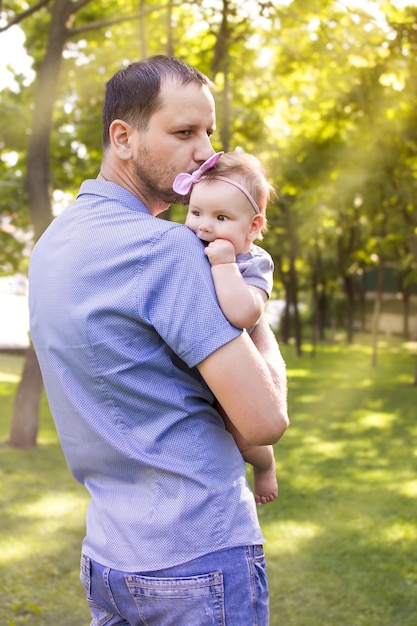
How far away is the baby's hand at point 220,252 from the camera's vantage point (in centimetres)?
174

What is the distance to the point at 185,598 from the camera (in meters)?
1.73

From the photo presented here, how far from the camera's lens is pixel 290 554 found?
6484 millimetres

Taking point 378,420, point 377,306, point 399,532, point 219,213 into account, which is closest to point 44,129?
point 399,532

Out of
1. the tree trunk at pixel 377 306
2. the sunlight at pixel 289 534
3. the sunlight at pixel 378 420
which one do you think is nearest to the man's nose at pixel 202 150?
the sunlight at pixel 289 534

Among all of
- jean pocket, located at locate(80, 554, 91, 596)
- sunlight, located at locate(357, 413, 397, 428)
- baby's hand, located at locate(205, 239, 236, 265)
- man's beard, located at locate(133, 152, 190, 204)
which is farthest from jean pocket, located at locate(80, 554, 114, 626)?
sunlight, located at locate(357, 413, 397, 428)

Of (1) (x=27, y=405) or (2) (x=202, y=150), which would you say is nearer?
(2) (x=202, y=150)

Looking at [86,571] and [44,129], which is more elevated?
[44,129]

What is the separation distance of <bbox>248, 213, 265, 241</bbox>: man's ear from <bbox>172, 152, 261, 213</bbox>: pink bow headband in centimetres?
4

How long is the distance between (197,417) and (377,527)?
236 inches

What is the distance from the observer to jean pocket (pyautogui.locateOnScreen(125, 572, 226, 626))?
1.72 metres

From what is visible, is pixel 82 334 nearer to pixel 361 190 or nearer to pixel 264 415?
pixel 264 415

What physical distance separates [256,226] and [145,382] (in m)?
0.49

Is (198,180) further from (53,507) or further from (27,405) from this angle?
(27,405)

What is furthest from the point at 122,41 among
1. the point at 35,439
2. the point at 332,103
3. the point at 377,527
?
the point at 377,527
